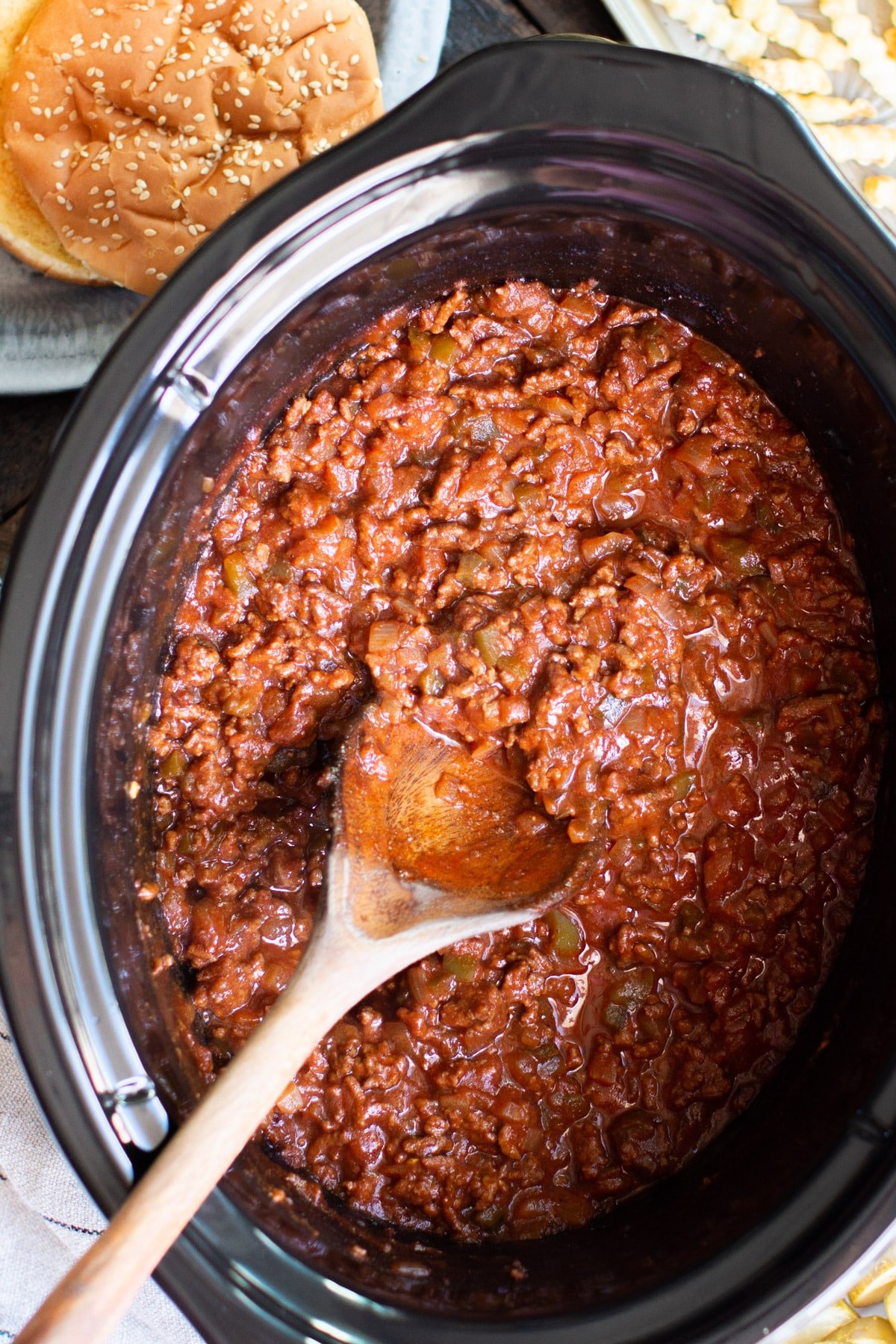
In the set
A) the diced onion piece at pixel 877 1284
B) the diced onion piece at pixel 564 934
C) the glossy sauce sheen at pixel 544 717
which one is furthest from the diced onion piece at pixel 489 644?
the diced onion piece at pixel 877 1284

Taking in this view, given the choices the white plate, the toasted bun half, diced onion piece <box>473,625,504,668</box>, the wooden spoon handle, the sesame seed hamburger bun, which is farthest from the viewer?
the toasted bun half

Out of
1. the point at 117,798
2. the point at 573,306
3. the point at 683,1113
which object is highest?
the point at 573,306

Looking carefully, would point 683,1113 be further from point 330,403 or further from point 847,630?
point 330,403

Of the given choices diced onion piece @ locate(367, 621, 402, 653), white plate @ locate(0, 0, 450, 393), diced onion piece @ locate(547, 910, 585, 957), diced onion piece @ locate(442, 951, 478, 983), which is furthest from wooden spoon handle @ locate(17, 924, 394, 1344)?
white plate @ locate(0, 0, 450, 393)

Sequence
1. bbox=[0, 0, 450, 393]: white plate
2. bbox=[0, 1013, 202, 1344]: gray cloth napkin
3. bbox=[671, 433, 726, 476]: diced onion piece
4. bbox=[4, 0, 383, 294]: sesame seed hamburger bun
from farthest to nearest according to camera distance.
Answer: bbox=[0, 0, 450, 393]: white plate → bbox=[4, 0, 383, 294]: sesame seed hamburger bun → bbox=[0, 1013, 202, 1344]: gray cloth napkin → bbox=[671, 433, 726, 476]: diced onion piece

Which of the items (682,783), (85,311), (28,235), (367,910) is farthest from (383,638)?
(28,235)

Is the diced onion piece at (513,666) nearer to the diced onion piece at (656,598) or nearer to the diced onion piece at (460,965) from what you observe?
the diced onion piece at (656,598)

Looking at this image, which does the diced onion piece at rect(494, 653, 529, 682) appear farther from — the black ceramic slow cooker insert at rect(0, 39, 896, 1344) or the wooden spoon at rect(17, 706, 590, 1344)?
the black ceramic slow cooker insert at rect(0, 39, 896, 1344)

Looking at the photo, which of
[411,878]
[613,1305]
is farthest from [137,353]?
[613,1305]
